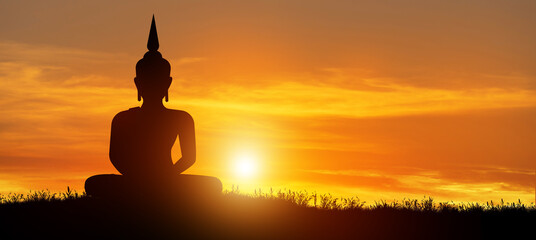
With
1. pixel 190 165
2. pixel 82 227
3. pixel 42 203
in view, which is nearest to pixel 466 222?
pixel 190 165

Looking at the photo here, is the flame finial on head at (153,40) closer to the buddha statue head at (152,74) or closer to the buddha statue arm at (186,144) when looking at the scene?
the buddha statue head at (152,74)

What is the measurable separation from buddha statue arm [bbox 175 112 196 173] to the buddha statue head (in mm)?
721

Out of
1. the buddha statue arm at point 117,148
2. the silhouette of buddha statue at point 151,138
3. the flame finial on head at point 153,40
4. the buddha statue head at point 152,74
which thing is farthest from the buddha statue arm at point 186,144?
the flame finial on head at point 153,40

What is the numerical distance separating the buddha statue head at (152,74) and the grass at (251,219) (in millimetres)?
2410

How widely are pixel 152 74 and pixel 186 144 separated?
1.82 m

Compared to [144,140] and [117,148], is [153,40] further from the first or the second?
[117,148]

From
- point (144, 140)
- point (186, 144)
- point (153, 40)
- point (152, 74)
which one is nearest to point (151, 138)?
point (144, 140)

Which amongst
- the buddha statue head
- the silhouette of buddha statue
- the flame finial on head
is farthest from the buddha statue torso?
the flame finial on head

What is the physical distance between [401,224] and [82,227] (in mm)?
6932

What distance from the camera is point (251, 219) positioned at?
17.3 metres

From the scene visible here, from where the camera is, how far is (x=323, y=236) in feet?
53.4

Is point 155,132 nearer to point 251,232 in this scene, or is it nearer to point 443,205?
point 251,232

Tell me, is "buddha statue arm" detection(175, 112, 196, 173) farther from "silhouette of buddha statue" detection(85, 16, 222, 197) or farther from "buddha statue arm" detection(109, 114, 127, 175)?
"buddha statue arm" detection(109, 114, 127, 175)

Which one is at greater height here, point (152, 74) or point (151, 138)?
point (152, 74)
